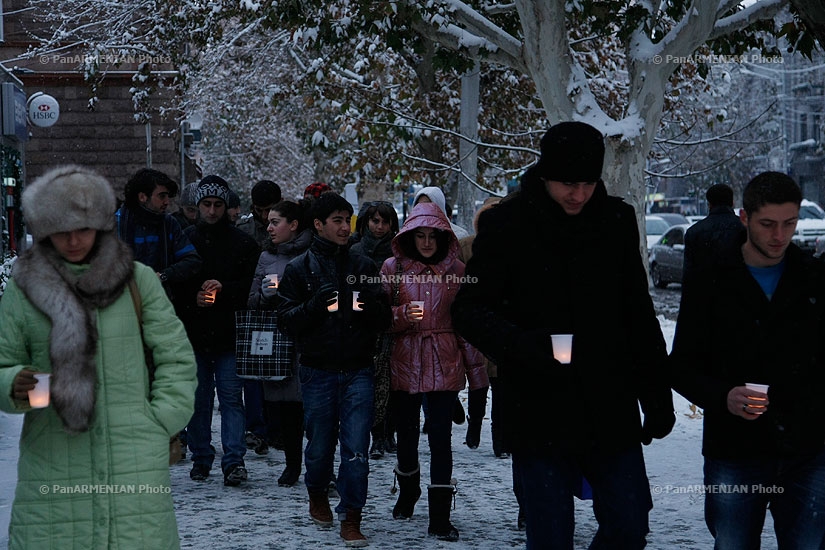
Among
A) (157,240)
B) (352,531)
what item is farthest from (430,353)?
(157,240)

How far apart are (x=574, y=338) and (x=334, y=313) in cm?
299

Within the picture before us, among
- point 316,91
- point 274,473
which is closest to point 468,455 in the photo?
point 274,473

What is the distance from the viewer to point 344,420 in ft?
23.2

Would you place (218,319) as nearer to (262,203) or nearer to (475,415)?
(262,203)

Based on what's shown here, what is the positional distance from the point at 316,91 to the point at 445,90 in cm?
332

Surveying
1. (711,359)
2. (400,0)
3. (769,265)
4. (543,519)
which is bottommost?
(543,519)

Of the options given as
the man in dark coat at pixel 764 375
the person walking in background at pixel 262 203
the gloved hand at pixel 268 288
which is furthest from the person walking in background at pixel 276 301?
the man in dark coat at pixel 764 375

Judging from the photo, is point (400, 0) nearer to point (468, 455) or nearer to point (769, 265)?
point (468, 455)

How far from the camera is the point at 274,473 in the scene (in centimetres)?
916

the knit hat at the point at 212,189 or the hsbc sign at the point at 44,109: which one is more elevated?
the hsbc sign at the point at 44,109

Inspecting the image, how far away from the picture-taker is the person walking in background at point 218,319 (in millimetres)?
8719

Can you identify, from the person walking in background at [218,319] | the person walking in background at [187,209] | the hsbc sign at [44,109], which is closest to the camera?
the person walking in background at [218,319]

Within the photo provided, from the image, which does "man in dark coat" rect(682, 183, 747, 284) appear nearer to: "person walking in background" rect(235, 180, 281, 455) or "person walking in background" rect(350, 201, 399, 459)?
"person walking in background" rect(350, 201, 399, 459)

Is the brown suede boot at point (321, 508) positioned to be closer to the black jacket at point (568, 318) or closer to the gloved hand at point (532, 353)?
the black jacket at point (568, 318)
